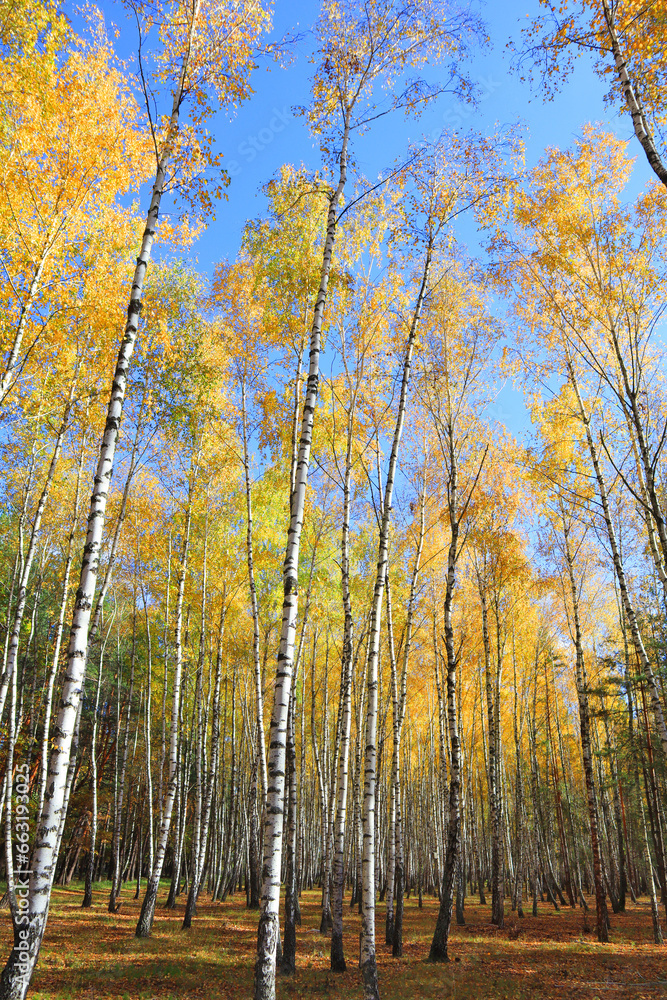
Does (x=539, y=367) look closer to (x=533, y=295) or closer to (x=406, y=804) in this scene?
(x=533, y=295)

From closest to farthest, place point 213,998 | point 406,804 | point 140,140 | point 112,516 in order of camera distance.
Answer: point 213,998 → point 140,140 → point 112,516 → point 406,804

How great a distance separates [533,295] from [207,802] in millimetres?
16431

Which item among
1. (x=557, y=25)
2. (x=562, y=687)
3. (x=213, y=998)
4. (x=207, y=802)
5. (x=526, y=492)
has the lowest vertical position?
(x=213, y=998)

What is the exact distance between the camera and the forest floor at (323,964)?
23.9ft

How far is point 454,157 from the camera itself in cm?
902

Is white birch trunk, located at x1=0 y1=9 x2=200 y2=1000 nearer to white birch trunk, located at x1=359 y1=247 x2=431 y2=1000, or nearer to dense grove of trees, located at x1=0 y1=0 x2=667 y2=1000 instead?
dense grove of trees, located at x1=0 y1=0 x2=667 y2=1000

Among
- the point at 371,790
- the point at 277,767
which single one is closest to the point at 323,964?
the point at 371,790

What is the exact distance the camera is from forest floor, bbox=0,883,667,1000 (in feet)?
23.9

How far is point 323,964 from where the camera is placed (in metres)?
9.32

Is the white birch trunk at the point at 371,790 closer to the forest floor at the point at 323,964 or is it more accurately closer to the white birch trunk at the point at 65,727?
the forest floor at the point at 323,964

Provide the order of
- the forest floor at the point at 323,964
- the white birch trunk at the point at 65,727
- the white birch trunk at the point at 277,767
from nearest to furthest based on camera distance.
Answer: the white birch trunk at the point at 65,727
the white birch trunk at the point at 277,767
the forest floor at the point at 323,964

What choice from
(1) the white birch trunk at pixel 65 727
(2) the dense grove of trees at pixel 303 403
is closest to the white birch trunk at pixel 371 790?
(2) the dense grove of trees at pixel 303 403

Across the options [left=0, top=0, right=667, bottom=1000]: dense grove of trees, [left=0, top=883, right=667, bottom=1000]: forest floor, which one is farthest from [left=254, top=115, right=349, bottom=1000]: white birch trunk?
[left=0, top=883, right=667, bottom=1000]: forest floor

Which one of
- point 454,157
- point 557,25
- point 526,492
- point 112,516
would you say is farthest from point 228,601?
point 557,25
